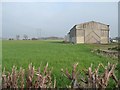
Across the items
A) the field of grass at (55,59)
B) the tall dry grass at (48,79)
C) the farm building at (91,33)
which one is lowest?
the field of grass at (55,59)

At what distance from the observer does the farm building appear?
1975 inches

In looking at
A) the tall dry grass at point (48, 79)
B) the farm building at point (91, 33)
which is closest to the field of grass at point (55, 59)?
the tall dry grass at point (48, 79)

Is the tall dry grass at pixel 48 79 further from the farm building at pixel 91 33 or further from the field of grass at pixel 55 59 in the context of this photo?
the farm building at pixel 91 33

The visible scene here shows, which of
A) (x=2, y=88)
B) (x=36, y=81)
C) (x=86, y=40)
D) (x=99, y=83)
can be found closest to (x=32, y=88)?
(x=36, y=81)

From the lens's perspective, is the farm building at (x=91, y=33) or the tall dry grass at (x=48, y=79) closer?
the tall dry grass at (x=48, y=79)

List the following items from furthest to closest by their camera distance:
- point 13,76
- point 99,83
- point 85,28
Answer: point 85,28 → point 13,76 → point 99,83

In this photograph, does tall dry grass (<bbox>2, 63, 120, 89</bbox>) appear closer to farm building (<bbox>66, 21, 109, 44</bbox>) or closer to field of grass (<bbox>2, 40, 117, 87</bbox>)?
field of grass (<bbox>2, 40, 117, 87</bbox>)

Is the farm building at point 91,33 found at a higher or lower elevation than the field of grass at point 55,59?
higher

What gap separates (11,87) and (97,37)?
159 feet

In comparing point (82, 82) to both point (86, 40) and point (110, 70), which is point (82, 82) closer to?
point (110, 70)

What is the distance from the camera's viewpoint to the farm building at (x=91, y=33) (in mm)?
50156

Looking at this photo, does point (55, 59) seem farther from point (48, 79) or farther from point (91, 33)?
point (91, 33)

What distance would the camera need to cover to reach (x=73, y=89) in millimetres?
2627

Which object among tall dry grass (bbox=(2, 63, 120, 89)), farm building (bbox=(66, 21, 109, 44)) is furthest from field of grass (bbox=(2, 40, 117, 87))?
farm building (bbox=(66, 21, 109, 44))
